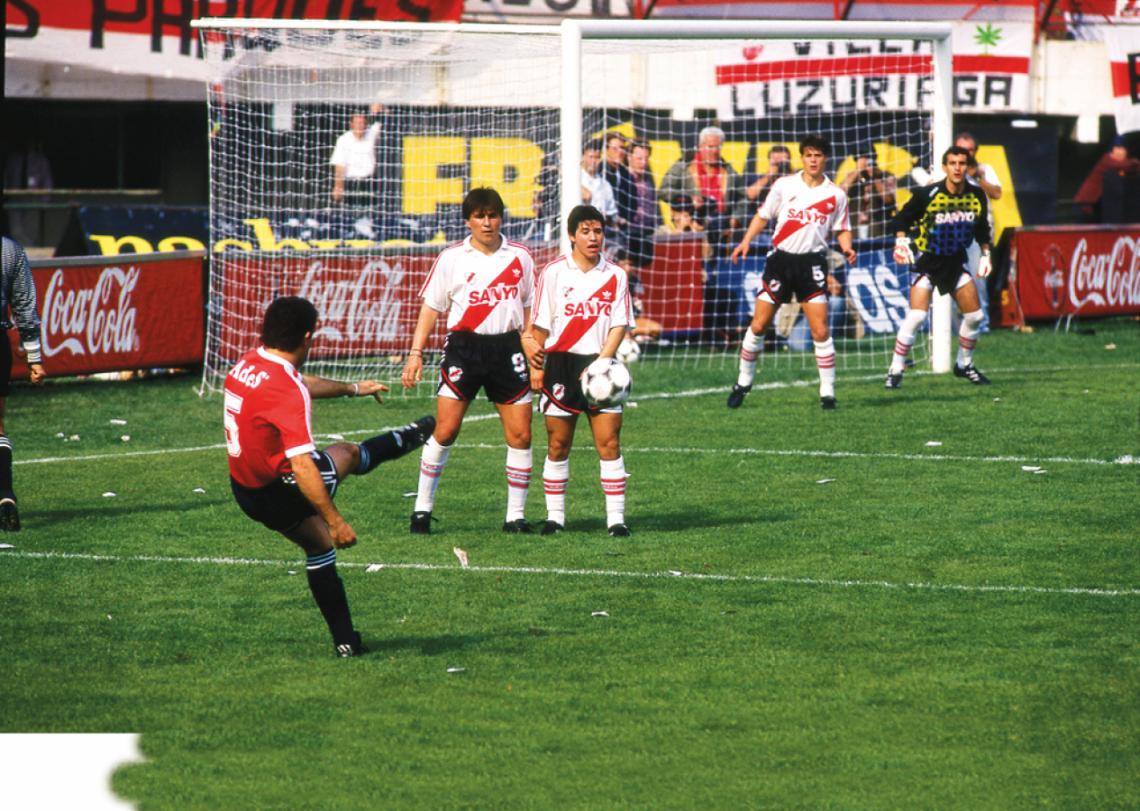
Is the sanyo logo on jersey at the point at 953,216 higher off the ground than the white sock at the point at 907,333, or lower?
higher

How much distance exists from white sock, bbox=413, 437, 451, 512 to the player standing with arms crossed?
19.1ft

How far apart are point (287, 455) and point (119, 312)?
36.0ft

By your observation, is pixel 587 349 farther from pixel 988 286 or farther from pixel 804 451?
pixel 988 286

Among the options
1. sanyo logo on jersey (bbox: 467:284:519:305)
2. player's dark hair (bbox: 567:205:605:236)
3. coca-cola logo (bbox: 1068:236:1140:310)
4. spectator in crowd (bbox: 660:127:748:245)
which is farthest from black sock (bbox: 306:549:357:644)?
coca-cola logo (bbox: 1068:236:1140:310)

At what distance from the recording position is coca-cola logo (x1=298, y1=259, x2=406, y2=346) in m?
18.9

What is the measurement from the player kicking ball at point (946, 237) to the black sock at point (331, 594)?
9.59m

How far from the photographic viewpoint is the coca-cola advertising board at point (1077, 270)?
22.3m

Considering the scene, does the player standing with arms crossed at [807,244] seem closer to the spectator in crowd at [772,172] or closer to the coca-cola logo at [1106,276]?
the spectator in crowd at [772,172]

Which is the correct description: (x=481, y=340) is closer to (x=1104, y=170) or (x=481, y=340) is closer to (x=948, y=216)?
(x=948, y=216)

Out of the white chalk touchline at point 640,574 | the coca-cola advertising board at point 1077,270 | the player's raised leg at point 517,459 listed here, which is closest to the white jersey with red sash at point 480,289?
the player's raised leg at point 517,459

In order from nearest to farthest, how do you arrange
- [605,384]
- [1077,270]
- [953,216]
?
[605,384] → [953,216] → [1077,270]

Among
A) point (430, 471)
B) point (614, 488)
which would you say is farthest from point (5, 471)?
point (614, 488)

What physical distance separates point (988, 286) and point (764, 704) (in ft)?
54.1

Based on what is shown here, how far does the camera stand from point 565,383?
33.1 feet
